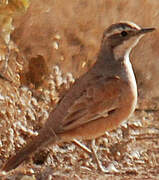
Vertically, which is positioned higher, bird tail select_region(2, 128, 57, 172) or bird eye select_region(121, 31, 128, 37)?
bird eye select_region(121, 31, 128, 37)

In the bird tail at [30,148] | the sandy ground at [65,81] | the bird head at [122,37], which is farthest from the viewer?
the sandy ground at [65,81]

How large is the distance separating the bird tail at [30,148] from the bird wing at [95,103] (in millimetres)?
231

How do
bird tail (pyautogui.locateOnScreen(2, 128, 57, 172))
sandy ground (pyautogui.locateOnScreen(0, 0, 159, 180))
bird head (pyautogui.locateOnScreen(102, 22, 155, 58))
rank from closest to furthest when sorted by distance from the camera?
bird tail (pyautogui.locateOnScreen(2, 128, 57, 172)) < bird head (pyautogui.locateOnScreen(102, 22, 155, 58)) < sandy ground (pyautogui.locateOnScreen(0, 0, 159, 180))

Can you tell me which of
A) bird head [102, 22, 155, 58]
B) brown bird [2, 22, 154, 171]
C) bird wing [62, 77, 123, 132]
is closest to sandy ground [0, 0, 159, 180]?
brown bird [2, 22, 154, 171]

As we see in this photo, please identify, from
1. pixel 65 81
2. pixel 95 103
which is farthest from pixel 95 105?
pixel 65 81

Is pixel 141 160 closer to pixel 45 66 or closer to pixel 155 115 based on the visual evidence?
pixel 155 115

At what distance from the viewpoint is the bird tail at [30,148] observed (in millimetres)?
7586

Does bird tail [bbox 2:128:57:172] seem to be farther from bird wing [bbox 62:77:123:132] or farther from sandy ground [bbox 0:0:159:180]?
sandy ground [bbox 0:0:159:180]

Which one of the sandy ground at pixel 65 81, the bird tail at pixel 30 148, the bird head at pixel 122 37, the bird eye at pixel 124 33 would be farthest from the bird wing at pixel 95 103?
the sandy ground at pixel 65 81

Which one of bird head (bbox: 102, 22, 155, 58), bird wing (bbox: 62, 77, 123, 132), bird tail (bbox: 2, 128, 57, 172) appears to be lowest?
bird tail (bbox: 2, 128, 57, 172)

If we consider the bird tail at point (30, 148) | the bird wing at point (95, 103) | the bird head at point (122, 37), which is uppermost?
the bird head at point (122, 37)

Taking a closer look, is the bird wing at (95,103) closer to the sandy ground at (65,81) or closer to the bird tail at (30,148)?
the bird tail at (30,148)

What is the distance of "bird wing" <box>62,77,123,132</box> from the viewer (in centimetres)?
768

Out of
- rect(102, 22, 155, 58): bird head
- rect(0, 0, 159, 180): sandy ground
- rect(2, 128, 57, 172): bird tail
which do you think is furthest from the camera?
rect(0, 0, 159, 180): sandy ground
